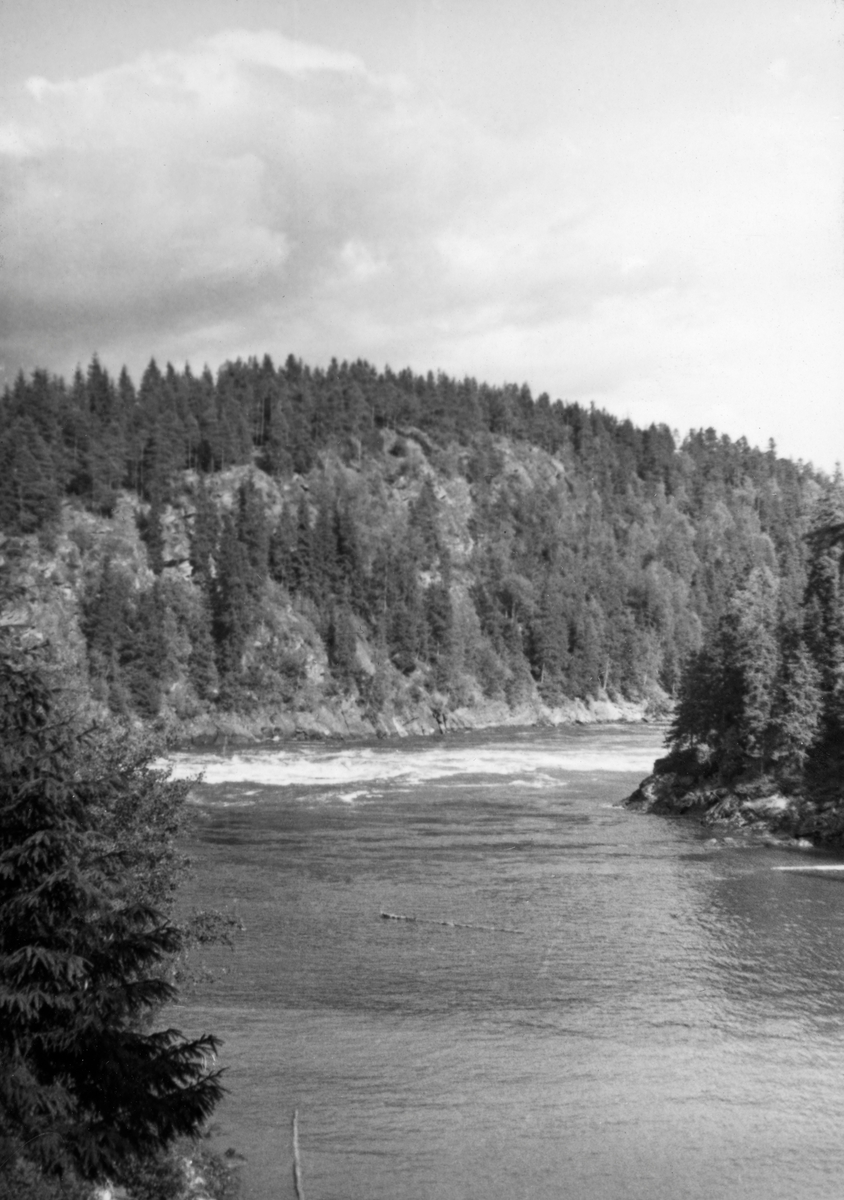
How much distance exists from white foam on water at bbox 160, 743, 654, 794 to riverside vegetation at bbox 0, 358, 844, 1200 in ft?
32.1

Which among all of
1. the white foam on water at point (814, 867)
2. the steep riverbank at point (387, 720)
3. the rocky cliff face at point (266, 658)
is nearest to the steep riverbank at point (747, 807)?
the white foam on water at point (814, 867)

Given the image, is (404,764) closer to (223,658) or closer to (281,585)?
(223,658)

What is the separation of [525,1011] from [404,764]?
66.0 metres

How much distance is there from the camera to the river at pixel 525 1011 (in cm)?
2384

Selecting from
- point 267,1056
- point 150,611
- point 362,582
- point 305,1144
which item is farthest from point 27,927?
point 362,582

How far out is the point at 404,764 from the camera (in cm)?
9850

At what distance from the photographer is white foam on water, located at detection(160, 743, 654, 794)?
8525 cm

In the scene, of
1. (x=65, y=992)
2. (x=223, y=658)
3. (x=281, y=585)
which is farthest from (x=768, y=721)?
(x=281, y=585)

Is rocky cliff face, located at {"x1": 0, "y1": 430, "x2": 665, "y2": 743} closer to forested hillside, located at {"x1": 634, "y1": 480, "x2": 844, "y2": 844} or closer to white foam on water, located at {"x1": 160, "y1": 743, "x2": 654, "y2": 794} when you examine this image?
white foam on water, located at {"x1": 160, "y1": 743, "x2": 654, "y2": 794}

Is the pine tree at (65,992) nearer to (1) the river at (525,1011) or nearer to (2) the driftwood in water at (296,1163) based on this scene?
(2) the driftwood in water at (296,1163)

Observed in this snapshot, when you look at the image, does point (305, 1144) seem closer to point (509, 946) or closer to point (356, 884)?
point (509, 946)

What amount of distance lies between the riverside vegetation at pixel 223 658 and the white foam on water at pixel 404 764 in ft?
32.1

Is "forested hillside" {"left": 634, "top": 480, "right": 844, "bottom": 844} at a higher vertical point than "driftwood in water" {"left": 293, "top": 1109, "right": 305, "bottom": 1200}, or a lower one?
higher

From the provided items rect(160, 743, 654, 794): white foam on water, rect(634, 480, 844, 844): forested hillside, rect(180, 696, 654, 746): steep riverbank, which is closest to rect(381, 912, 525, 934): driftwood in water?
rect(634, 480, 844, 844): forested hillside
